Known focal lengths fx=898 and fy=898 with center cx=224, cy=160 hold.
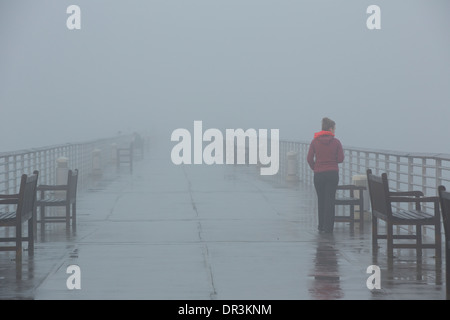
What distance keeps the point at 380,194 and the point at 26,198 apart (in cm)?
429

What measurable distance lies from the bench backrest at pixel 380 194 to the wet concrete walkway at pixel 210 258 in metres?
0.55

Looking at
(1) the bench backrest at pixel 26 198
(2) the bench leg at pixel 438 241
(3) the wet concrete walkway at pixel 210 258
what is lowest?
(3) the wet concrete walkway at pixel 210 258

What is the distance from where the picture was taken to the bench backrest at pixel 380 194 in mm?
10492

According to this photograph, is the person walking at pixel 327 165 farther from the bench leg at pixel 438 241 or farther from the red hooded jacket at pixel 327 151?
the bench leg at pixel 438 241

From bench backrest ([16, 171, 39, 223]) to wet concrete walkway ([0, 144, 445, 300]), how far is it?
1.74ft

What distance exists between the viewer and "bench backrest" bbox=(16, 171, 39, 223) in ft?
33.1

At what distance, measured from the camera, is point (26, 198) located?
10656mm

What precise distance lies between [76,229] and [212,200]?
20.3 ft

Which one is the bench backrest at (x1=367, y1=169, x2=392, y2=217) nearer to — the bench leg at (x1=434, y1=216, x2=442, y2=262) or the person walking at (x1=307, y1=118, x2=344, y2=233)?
the bench leg at (x1=434, y1=216, x2=442, y2=262)

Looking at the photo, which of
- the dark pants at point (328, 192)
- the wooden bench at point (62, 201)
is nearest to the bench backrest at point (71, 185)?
the wooden bench at point (62, 201)
